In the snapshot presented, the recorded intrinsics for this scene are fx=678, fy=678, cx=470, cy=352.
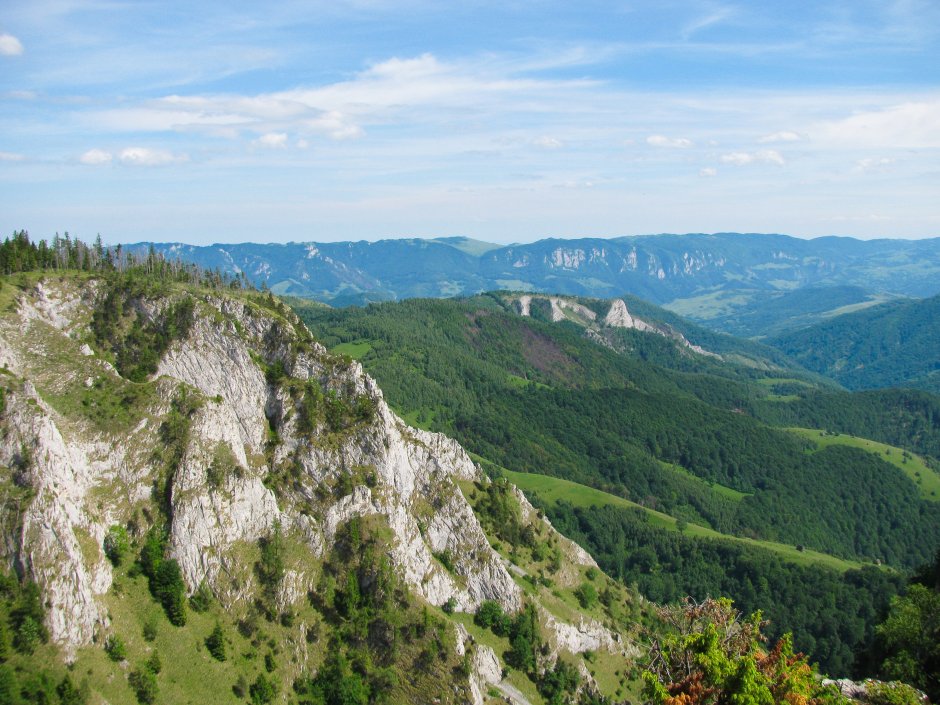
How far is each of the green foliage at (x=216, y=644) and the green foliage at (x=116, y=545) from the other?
14.6 meters

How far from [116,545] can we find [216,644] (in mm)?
17548

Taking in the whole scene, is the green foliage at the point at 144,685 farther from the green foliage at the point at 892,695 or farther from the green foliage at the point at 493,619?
the green foliage at the point at 892,695

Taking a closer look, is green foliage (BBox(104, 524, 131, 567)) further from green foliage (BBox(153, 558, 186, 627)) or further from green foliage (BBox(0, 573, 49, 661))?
green foliage (BBox(0, 573, 49, 661))

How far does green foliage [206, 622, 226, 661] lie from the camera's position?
278 feet

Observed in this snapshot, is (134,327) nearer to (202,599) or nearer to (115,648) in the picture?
(202,599)

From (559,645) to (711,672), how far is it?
86.1 m

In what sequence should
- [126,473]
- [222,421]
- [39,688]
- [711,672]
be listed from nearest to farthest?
[711,672], [39,688], [126,473], [222,421]

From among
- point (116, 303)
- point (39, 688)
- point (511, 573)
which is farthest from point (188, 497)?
point (511, 573)

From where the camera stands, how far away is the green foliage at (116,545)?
83.4m

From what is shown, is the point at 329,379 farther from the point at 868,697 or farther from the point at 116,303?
the point at 868,697

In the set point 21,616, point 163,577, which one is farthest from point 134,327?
point 21,616

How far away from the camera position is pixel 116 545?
275 feet

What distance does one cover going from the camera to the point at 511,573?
128 metres

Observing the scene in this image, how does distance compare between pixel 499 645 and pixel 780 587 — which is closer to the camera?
pixel 499 645
